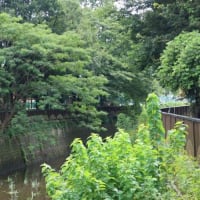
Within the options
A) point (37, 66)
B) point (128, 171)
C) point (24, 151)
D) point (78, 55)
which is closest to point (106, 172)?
point (128, 171)

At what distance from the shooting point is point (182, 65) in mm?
9492

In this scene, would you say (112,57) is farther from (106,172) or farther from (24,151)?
(106,172)

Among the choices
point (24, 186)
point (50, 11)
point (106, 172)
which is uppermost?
point (50, 11)

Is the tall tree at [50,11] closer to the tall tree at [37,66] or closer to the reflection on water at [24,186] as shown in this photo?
the tall tree at [37,66]

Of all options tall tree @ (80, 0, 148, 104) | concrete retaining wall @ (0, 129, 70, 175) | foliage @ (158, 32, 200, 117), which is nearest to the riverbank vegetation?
foliage @ (158, 32, 200, 117)

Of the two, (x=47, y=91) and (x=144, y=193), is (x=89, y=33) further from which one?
(x=144, y=193)

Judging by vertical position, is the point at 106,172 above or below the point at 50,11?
below

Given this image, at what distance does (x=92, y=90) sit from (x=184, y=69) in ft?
26.7

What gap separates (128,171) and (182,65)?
5.45 meters

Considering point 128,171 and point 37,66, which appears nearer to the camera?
point 128,171

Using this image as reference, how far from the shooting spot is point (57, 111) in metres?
21.5

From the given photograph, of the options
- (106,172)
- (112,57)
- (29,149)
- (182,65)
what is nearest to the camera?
(106,172)

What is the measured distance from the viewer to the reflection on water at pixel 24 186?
11.8 m

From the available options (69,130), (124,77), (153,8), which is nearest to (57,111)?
(69,130)
